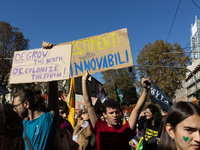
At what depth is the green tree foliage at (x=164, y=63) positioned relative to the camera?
2833 centimetres

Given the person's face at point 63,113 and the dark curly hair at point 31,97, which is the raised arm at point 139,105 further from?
the dark curly hair at point 31,97

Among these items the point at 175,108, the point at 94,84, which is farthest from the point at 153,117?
the point at 94,84

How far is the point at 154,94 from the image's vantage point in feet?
23.3

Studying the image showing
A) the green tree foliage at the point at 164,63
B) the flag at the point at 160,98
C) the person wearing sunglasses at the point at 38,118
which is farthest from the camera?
the green tree foliage at the point at 164,63

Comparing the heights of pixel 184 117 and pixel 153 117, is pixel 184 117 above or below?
above

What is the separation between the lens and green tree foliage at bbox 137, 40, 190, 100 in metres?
28.3

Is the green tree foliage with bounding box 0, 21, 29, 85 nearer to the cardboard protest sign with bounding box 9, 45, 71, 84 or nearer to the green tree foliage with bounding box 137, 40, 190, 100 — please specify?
the green tree foliage with bounding box 137, 40, 190, 100

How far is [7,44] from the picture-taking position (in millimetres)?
23234

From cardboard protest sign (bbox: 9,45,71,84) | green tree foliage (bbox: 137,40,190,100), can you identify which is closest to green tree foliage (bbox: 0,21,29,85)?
green tree foliage (bbox: 137,40,190,100)

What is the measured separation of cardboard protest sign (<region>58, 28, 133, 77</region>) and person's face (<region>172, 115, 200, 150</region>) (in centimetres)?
134

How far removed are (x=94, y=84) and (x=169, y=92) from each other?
46.7m

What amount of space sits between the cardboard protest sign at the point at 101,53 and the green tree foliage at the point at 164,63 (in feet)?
84.9

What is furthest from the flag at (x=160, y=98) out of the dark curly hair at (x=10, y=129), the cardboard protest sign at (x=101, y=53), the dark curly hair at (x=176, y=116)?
the dark curly hair at (x=10, y=129)

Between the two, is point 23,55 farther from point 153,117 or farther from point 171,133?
point 153,117
